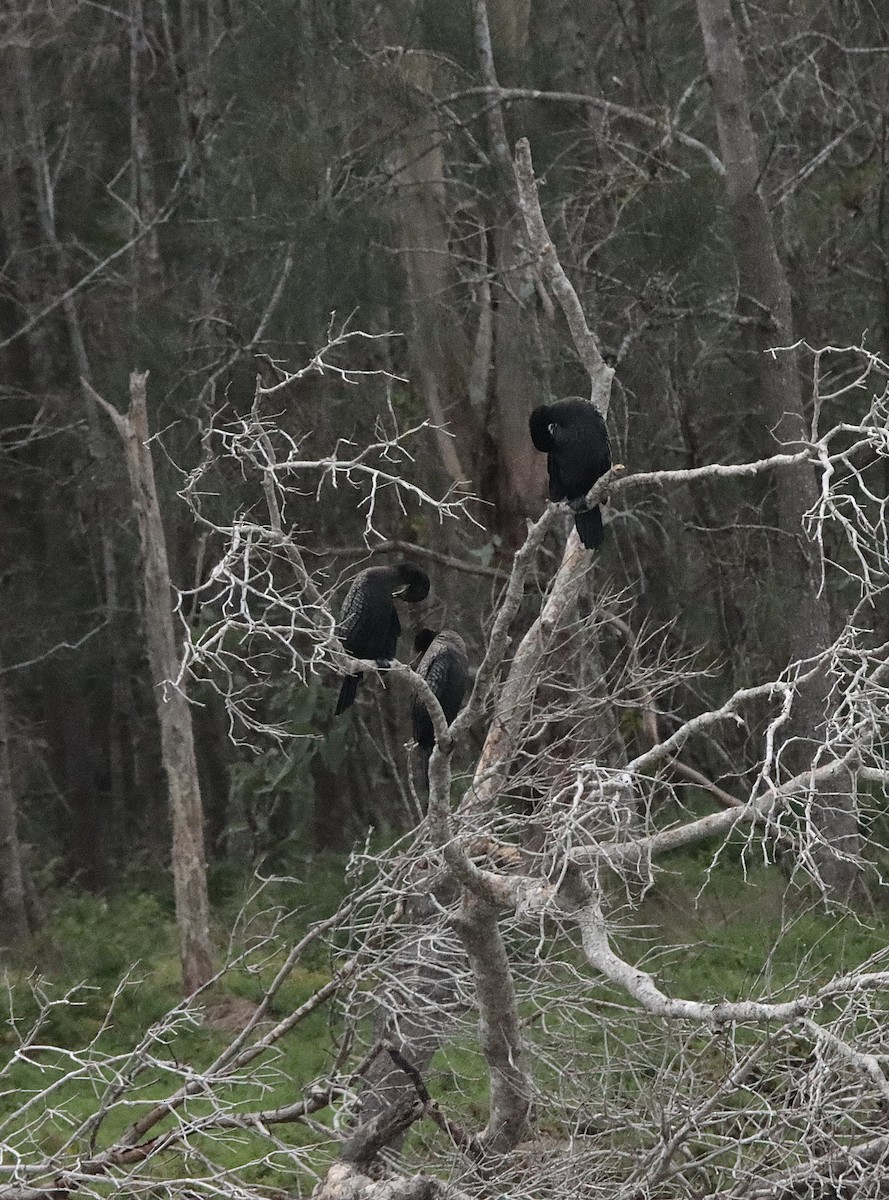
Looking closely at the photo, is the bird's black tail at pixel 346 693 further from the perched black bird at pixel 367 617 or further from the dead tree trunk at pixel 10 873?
the dead tree trunk at pixel 10 873

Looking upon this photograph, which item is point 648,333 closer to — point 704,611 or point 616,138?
point 616,138

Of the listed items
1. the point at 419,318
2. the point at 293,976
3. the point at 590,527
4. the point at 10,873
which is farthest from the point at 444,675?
the point at 10,873

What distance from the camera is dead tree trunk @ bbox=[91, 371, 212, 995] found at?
33.2 feet

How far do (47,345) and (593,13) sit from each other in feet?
20.7

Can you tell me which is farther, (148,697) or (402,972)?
(148,697)

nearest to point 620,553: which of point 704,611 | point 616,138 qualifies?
point 704,611

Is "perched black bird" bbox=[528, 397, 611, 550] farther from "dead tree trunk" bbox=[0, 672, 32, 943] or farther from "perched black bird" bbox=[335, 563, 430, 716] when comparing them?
"dead tree trunk" bbox=[0, 672, 32, 943]

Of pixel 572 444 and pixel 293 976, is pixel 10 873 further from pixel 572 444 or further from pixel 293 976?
pixel 572 444

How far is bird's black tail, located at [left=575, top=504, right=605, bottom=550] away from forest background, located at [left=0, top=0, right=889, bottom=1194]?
5.56 ft

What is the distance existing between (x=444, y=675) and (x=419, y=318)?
400 cm

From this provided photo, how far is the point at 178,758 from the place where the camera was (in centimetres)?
1027

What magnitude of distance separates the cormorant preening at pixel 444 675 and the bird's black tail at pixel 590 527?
1.03m

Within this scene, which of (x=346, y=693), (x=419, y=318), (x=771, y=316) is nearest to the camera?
(x=346, y=693)

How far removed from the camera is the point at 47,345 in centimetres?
1658
